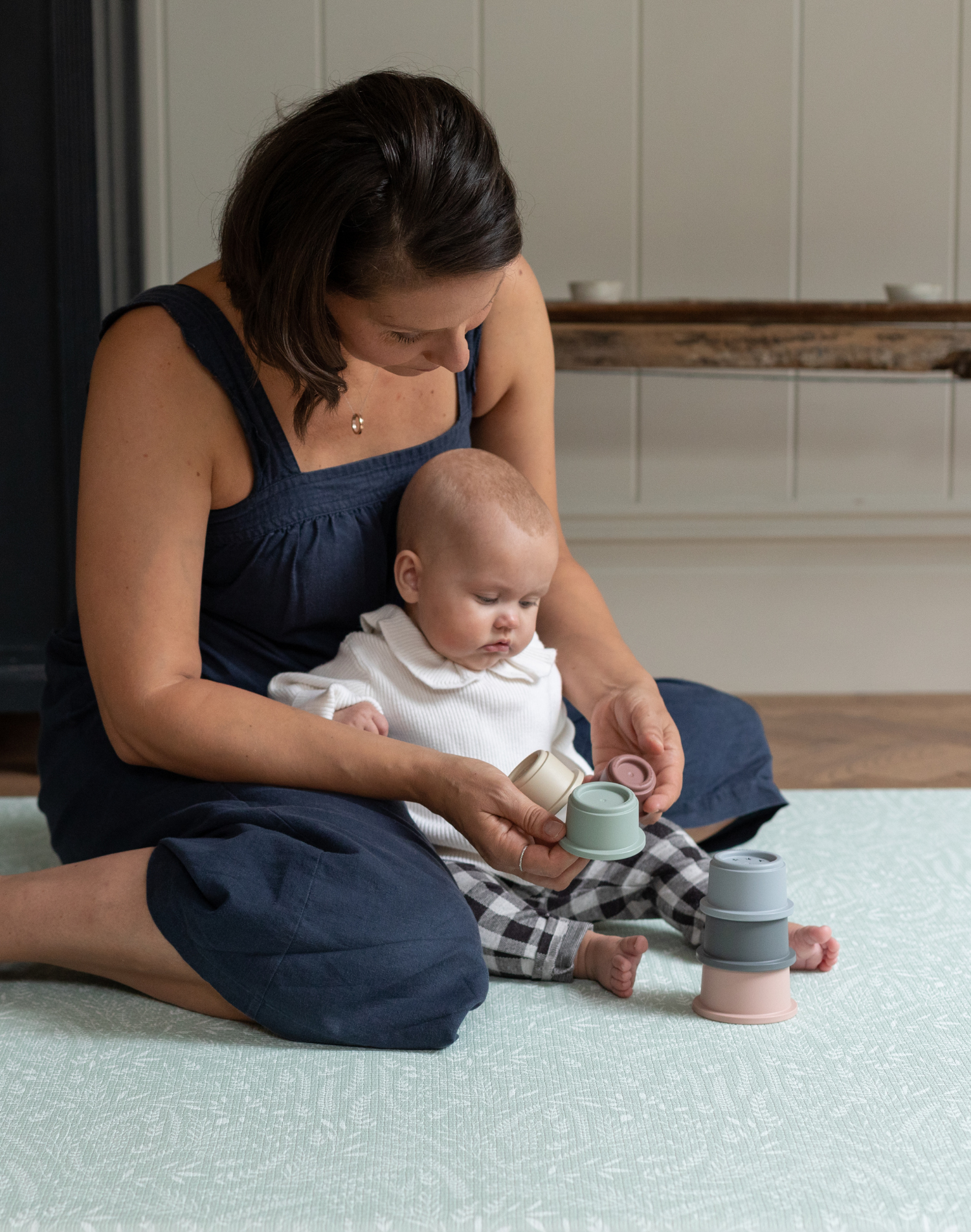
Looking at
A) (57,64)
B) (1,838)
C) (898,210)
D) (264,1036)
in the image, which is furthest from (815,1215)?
(898,210)

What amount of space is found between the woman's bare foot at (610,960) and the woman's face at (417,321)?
0.56 meters

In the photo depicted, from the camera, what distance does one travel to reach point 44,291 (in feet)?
6.90

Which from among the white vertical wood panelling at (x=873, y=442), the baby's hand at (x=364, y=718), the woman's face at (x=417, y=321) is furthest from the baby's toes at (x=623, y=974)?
the white vertical wood panelling at (x=873, y=442)

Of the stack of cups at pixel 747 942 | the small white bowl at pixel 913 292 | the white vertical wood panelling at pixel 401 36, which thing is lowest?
the stack of cups at pixel 747 942

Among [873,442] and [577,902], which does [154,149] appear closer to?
[873,442]

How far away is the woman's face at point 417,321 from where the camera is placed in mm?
1090

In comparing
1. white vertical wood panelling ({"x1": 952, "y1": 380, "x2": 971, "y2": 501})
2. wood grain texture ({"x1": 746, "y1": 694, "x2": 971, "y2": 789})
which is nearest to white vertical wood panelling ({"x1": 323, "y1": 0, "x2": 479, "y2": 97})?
white vertical wood panelling ({"x1": 952, "y1": 380, "x2": 971, "y2": 501})

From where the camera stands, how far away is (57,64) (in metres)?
2.06

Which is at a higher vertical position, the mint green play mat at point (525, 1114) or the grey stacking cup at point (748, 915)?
the grey stacking cup at point (748, 915)

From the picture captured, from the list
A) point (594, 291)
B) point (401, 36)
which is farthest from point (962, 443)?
point (401, 36)

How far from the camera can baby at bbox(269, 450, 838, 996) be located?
47.4 inches

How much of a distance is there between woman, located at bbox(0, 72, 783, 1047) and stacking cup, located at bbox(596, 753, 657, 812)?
0.10ft

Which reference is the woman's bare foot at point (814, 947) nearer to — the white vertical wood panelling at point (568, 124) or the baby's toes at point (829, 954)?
the baby's toes at point (829, 954)

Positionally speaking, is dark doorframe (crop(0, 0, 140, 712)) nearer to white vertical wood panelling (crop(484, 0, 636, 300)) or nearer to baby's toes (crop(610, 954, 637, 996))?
white vertical wood panelling (crop(484, 0, 636, 300))
